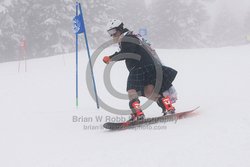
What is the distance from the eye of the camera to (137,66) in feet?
21.3

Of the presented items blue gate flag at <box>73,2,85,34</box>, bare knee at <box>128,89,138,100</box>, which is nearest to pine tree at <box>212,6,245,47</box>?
blue gate flag at <box>73,2,85,34</box>

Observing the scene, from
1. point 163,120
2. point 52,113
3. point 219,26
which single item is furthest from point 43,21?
point 219,26

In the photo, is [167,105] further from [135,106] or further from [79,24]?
[79,24]

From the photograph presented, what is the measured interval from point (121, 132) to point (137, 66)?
1.40m

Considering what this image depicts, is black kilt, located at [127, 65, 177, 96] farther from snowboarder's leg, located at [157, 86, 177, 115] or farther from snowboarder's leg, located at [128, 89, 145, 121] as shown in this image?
snowboarder's leg, located at [157, 86, 177, 115]

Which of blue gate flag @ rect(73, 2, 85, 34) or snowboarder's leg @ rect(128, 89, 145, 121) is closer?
snowboarder's leg @ rect(128, 89, 145, 121)

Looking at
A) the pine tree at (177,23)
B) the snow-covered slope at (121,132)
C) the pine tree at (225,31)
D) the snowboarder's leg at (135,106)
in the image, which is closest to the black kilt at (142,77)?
the snowboarder's leg at (135,106)

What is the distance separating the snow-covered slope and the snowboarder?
0.70 m

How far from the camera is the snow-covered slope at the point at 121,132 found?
4051 millimetres

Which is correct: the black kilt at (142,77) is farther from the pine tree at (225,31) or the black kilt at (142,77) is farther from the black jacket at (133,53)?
the pine tree at (225,31)

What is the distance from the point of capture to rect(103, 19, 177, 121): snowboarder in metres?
6.34

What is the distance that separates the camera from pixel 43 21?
37.9m

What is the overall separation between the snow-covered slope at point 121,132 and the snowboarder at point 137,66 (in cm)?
70

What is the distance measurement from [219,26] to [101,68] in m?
64.9
